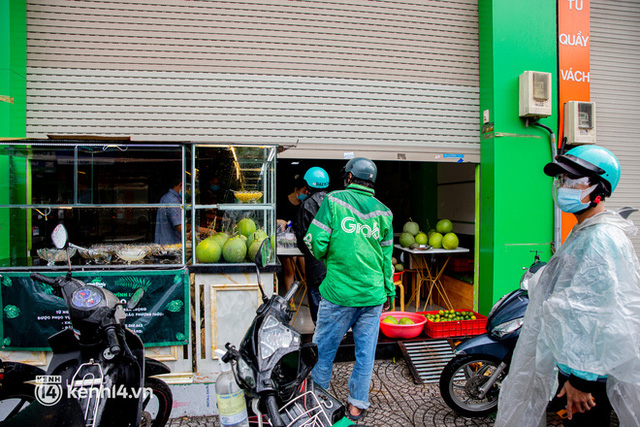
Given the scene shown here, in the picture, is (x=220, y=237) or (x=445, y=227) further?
(x=445, y=227)

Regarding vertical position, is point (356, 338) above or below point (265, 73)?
below

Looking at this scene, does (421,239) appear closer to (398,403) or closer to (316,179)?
(316,179)

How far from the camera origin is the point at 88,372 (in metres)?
2.35

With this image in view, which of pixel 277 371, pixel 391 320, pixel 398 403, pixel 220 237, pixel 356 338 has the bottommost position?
pixel 398 403

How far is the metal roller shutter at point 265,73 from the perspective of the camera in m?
4.73

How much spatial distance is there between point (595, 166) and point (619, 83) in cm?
534

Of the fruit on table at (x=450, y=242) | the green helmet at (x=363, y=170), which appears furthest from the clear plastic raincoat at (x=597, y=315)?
the fruit on table at (x=450, y=242)

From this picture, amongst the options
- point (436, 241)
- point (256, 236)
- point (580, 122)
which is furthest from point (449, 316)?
point (580, 122)

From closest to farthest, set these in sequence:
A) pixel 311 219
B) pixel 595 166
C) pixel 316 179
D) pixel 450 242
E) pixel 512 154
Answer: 1. pixel 595 166
2. pixel 311 219
3. pixel 316 179
4. pixel 512 154
5. pixel 450 242

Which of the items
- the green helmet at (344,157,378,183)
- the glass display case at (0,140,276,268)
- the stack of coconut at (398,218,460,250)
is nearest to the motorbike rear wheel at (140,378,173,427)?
the glass display case at (0,140,276,268)

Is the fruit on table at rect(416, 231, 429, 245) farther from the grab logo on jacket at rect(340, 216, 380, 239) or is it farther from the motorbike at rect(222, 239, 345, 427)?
the motorbike at rect(222, 239, 345, 427)

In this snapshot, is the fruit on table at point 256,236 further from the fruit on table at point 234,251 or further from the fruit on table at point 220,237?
the fruit on table at point 220,237

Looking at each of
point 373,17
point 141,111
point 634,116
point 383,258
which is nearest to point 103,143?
point 141,111

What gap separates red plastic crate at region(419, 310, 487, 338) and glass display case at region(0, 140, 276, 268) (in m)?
2.37
